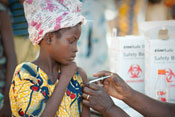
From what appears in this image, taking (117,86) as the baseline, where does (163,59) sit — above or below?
above

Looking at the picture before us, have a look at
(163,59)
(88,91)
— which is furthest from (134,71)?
(88,91)

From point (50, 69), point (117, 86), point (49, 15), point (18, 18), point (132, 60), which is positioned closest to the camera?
point (49, 15)

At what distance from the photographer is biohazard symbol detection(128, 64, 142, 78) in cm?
167

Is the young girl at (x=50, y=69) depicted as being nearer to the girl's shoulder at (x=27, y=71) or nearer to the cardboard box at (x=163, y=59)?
the girl's shoulder at (x=27, y=71)

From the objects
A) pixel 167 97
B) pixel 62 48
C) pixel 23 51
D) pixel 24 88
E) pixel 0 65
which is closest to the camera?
pixel 24 88

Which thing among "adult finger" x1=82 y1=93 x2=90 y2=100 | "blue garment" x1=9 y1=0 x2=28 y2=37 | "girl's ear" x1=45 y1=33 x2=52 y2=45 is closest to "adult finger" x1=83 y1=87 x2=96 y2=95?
"adult finger" x1=82 y1=93 x2=90 y2=100

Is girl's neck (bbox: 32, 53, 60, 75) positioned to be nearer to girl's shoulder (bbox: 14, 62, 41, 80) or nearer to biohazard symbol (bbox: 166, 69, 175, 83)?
girl's shoulder (bbox: 14, 62, 41, 80)

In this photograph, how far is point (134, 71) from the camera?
1.68 metres

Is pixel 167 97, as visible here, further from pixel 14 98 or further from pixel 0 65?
pixel 0 65

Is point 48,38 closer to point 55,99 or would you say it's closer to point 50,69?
point 50,69

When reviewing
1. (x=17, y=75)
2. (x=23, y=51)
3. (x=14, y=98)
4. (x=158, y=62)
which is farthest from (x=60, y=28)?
(x=23, y=51)

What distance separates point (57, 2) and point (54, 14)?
9 centimetres

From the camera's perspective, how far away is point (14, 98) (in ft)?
3.49

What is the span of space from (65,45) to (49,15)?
0.57 ft
